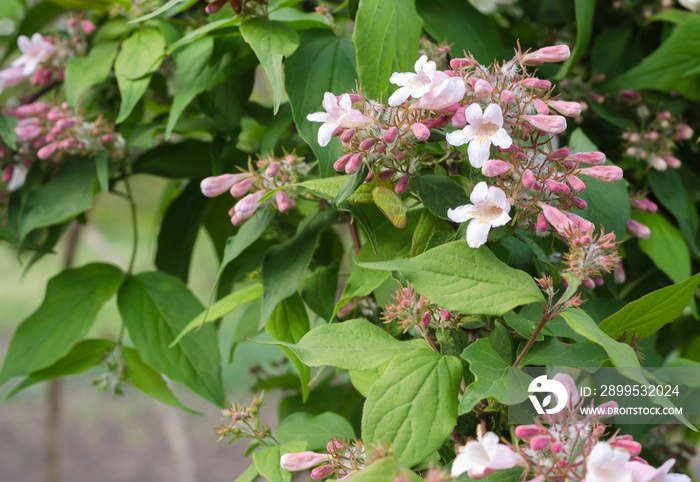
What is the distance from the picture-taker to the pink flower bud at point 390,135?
395 millimetres

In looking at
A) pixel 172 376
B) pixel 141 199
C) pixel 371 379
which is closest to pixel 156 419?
pixel 141 199

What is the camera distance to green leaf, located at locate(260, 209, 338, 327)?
1.69 feet

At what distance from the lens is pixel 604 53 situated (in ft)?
2.47

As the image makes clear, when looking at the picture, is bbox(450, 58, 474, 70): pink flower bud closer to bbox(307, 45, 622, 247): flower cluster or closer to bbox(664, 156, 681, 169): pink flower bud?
bbox(307, 45, 622, 247): flower cluster

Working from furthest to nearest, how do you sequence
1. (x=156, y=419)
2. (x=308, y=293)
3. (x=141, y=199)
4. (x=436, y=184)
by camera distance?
(x=141, y=199), (x=156, y=419), (x=308, y=293), (x=436, y=184)

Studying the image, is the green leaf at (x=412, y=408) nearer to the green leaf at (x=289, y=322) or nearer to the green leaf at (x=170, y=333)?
the green leaf at (x=289, y=322)

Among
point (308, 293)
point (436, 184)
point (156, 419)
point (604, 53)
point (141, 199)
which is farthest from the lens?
point (141, 199)

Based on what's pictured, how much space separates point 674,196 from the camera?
663mm

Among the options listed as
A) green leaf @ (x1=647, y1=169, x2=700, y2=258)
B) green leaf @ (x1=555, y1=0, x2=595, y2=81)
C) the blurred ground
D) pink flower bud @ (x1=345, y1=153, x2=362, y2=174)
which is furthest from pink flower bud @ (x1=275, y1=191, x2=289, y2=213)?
the blurred ground

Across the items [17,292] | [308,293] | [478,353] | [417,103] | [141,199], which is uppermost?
[417,103]

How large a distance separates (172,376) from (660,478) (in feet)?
1.56

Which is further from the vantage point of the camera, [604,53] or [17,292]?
[17,292]

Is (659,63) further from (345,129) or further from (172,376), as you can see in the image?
(172,376)

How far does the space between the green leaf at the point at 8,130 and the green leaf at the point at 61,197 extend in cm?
6
